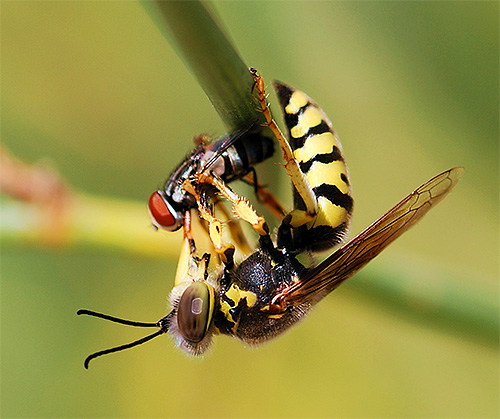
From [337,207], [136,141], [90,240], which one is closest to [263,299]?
[337,207]

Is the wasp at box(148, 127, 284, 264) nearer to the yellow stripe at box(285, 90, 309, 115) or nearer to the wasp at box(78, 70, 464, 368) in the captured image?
the wasp at box(78, 70, 464, 368)

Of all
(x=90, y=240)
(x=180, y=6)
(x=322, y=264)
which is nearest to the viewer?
(x=180, y=6)

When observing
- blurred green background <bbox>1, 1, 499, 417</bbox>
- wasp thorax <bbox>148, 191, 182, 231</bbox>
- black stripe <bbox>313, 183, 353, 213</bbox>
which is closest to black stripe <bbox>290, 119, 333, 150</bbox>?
black stripe <bbox>313, 183, 353, 213</bbox>

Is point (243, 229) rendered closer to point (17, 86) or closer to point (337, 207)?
point (337, 207)

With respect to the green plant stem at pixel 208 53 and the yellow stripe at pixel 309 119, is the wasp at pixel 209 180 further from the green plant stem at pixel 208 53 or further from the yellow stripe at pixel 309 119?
the green plant stem at pixel 208 53

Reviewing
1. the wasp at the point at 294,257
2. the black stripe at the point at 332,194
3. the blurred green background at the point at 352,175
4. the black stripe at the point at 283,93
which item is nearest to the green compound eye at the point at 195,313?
the wasp at the point at 294,257

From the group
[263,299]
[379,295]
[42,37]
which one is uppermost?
[42,37]
